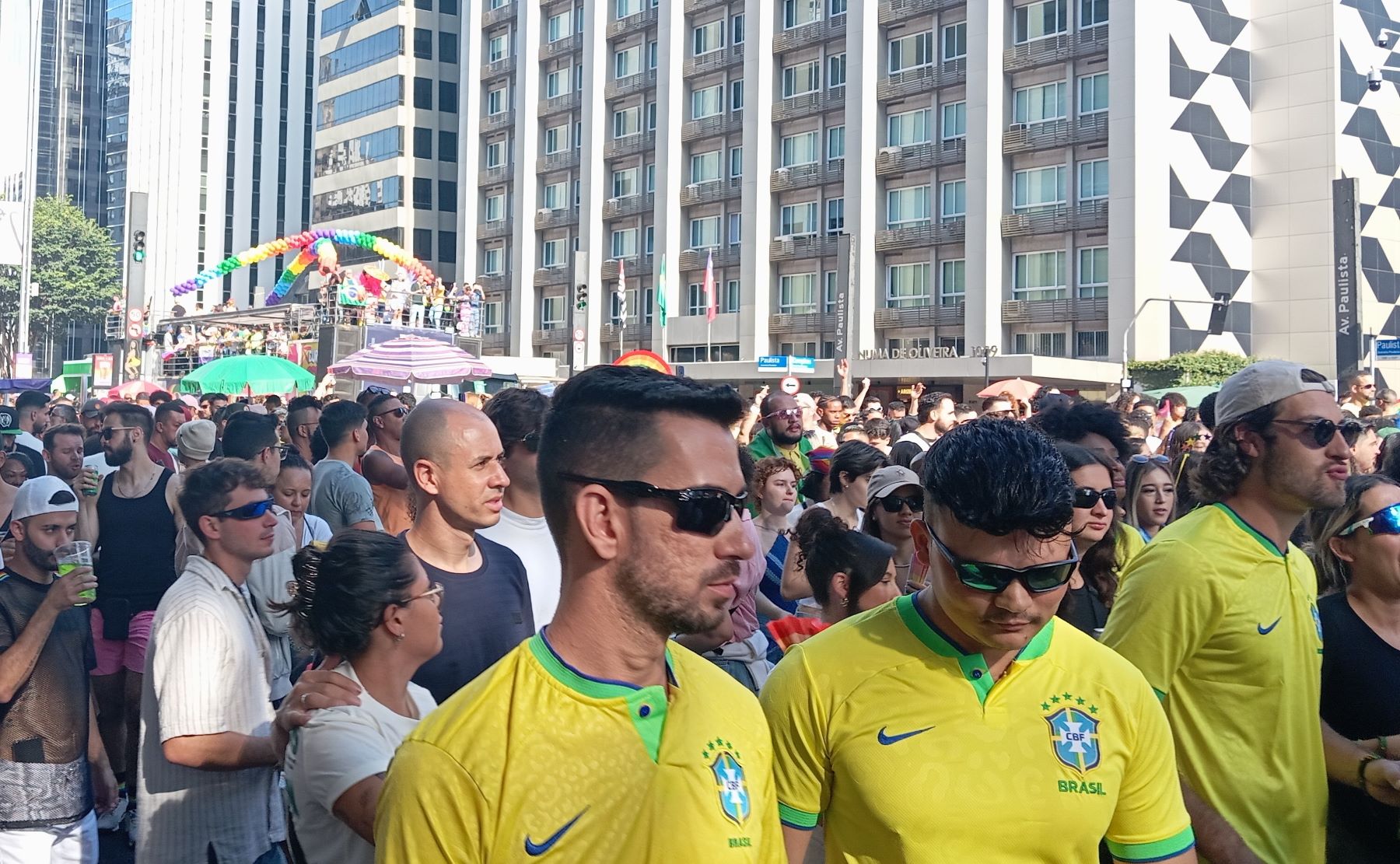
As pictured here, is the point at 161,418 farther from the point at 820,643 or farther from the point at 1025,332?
the point at 1025,332

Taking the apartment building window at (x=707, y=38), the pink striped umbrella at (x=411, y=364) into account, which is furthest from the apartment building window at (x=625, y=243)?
the pink striped umbrella at (x=411, y=364)

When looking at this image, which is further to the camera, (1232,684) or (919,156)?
(919,156)

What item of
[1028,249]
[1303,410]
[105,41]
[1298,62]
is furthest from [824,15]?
[105,41]

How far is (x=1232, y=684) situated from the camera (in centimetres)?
323

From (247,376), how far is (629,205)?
39942 mm

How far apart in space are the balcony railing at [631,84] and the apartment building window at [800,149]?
8515 millimetres

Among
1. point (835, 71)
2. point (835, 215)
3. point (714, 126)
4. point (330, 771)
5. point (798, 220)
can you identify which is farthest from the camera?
point (714, 126)

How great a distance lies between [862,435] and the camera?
10.3 metres

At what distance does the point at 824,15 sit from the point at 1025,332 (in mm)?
15447

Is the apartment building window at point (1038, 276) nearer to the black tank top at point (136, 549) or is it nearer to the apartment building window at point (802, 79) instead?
the apartment building window at point (802, 79)

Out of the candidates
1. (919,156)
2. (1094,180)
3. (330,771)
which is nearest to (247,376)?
(330,771)

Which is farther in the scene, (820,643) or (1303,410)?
(1303,410)

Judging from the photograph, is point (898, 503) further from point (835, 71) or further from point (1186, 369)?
point (835, 71)

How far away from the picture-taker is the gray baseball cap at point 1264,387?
354 cm
